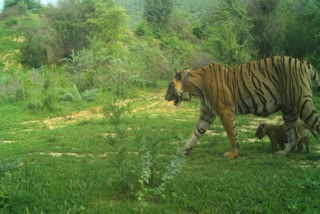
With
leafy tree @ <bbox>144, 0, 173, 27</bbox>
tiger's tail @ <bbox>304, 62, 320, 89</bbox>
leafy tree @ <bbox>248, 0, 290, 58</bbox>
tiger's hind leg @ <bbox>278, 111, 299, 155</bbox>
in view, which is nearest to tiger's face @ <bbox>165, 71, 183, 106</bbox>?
tiger's hind leg @ <bbox>278, 111, 299, 155</bbox>

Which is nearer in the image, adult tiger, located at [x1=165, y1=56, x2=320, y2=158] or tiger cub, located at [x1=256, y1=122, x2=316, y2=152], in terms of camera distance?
adult tiger, located at [x1=165, y1=56, x2=320, y2=158]

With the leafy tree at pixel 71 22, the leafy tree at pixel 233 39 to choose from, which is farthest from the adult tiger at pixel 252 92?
the leafy tree at pixel 71 22

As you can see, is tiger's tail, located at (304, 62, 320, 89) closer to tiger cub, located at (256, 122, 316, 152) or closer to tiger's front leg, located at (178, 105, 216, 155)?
tiger cub, located at (256, 122, 316, 152)

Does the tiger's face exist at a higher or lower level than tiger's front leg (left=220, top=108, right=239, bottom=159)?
higher

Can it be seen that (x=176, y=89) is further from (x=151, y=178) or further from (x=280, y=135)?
(x=151, y=178)

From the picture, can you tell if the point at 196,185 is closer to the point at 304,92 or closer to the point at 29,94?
the point at 304,92

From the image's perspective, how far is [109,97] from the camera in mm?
5773

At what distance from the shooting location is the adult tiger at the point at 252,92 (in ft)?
22.9

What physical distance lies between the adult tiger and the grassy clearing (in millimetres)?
622

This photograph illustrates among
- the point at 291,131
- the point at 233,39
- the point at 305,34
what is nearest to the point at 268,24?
the point at 233,39

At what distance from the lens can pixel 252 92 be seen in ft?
24.5

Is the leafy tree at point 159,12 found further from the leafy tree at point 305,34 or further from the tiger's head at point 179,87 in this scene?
the tiger's head at point 179,87

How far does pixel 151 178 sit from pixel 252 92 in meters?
2.93

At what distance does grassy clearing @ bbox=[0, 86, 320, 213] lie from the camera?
473cm
